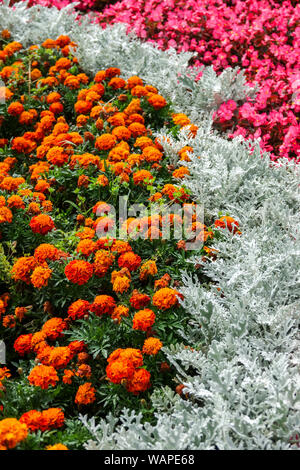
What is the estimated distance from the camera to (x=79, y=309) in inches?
75.7

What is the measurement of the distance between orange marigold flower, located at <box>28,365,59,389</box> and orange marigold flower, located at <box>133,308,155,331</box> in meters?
0.35

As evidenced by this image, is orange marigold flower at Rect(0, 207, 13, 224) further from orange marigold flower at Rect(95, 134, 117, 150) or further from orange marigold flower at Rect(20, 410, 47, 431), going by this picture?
orange marigold flower at Rect(20, 410, 47, 431)

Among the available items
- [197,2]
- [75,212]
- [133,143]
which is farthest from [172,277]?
[197,2]

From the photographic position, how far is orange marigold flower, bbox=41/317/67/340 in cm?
190

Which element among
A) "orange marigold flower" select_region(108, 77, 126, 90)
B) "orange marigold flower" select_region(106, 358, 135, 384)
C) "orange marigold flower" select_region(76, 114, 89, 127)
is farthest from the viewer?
"orange marigold flower" select_region(108, 77, 126, 90)

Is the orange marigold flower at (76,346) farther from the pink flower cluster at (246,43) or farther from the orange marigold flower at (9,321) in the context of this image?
the pink flower cluster at (246,43)

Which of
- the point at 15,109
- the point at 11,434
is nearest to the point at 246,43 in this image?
the point at 15,109

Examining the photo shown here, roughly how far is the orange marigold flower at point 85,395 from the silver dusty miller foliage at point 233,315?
0.09m

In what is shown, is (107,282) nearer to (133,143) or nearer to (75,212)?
(75,212)

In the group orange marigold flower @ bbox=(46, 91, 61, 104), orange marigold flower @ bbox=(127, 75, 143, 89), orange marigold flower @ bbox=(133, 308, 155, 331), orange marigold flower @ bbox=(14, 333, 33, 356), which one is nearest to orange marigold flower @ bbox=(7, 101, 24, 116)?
orange marigold flower @ bbox=(46, 91, 61, 104)

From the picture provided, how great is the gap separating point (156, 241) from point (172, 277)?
0.63ft

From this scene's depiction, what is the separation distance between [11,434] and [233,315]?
0.98 meters

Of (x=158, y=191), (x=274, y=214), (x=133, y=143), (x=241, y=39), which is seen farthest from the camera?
(x=241, y=39)

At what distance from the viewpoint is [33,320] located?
207cm
